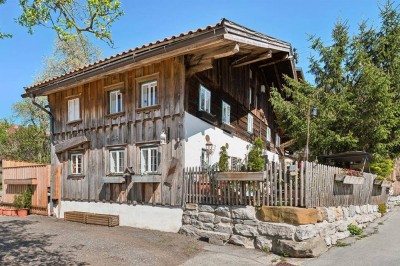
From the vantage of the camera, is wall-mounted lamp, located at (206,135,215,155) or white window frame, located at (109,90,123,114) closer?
wall-mounted lamp, located at (206,135,215,155)

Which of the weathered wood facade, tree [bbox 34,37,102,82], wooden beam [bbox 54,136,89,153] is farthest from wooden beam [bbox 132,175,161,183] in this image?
tree [bbox 34,37,102,82]

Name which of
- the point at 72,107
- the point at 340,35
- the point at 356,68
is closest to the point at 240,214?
the point at 72,107

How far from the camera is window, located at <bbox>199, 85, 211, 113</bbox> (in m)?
11.9

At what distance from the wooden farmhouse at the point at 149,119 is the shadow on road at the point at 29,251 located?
10.8 ft

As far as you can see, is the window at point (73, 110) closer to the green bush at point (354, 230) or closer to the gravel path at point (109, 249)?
the gravel path at point (109, 249)

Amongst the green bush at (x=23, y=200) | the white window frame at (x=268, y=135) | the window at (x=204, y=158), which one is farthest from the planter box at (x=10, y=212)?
the white window frame at (x=268, y=135)

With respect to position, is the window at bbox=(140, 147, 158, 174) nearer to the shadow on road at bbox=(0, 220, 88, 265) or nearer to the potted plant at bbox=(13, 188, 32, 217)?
the shadow on road at bbox=(0, 220, 88, 265)

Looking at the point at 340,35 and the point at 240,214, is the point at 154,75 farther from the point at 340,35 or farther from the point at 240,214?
the point at 340,35

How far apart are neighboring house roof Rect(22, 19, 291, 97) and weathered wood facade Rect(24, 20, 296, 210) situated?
0.09 ft

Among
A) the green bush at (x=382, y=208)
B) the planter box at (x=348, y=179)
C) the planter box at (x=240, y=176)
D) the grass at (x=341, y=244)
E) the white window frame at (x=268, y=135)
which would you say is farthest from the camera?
the white window frame at (x=268, y=135)

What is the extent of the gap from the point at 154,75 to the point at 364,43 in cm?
1170

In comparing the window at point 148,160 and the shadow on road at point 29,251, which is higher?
the window at point 148,160

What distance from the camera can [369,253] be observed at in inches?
323

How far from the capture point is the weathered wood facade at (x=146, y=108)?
10.1 meters
